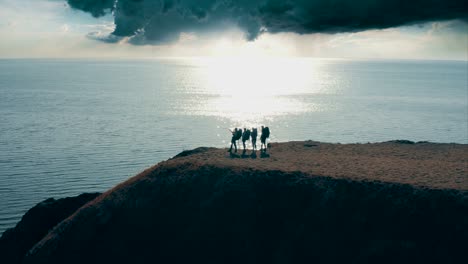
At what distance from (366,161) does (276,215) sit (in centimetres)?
1191

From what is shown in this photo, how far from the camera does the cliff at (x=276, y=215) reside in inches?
1310

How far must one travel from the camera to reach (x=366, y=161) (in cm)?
4378

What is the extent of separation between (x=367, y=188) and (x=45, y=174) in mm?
53467

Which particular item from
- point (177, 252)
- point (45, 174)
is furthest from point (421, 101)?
point (177, 252)

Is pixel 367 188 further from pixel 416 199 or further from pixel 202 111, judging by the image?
pixel 202 111

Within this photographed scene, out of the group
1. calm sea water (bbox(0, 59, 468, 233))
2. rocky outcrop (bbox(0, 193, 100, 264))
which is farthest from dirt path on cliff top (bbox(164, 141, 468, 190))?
calm sea water (bbox(0, 59, 468, 233))

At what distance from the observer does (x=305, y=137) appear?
110 metres

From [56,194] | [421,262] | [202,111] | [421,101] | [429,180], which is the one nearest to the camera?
[421,262]

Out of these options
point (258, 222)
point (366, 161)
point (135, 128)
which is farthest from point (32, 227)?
point (135, 128)

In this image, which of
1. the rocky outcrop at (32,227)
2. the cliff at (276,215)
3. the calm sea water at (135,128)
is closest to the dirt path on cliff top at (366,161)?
the cliff at (276,215)

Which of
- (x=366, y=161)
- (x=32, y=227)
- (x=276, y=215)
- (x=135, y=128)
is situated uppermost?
(x=366, y=161)

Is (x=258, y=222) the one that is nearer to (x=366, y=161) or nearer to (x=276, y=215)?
(x=276, y=215)

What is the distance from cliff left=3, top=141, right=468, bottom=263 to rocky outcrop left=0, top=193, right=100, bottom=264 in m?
4.02

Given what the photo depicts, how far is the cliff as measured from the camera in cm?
3328
